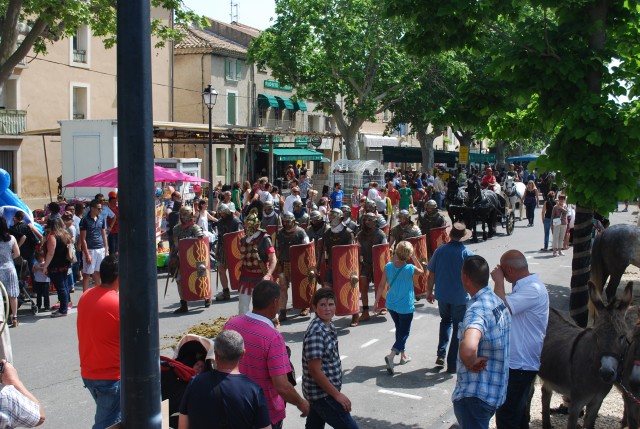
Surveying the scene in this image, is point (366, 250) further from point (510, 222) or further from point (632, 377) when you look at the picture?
point (510, 222)

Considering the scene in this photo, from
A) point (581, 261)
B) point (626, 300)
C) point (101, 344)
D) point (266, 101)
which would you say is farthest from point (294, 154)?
point (101, 344)

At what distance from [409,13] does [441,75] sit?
33.0 m

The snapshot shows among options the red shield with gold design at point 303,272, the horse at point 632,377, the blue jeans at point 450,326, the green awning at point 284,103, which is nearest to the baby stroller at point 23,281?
the red shield with gold design at point 303,272

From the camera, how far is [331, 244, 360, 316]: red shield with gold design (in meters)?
11.0

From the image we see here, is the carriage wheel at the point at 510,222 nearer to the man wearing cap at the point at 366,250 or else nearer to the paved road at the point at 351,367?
the paved road at the point at 351,367

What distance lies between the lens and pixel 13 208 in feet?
33.9

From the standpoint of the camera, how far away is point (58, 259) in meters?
11.7

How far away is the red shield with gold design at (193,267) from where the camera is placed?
12.0 metres

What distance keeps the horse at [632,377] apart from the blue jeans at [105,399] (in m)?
4.13

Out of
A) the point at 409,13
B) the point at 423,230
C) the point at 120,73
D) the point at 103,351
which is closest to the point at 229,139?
the point at 423,230

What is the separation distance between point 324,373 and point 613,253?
7234mm

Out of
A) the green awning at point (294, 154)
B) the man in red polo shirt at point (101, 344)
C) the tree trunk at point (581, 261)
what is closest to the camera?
the man in red polo shirt at point (101, 344)

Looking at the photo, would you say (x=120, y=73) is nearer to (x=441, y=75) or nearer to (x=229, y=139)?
(x=229, y=139)

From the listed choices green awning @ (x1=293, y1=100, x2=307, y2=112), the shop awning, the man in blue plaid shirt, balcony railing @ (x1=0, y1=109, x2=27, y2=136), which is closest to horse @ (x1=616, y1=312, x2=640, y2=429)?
the man in blue plaid shirt
